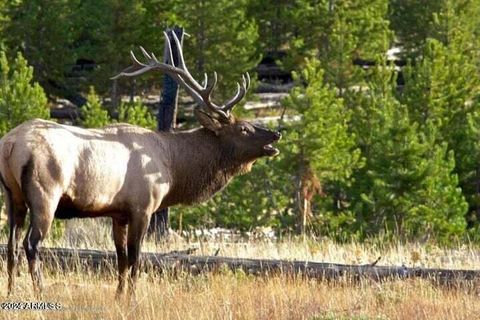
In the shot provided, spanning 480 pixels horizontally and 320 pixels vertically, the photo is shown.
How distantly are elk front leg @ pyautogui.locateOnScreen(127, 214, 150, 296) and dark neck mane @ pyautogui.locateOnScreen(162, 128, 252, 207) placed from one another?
0.61 meters

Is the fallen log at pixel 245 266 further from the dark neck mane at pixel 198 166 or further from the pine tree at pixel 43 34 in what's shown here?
the pine tree at pixel 43 34

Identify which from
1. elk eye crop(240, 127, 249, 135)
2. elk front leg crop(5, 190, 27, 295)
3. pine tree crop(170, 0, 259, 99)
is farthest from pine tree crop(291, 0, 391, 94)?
elk front leg crop(5, 190, 27, 295)

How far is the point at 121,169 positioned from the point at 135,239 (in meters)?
0.61

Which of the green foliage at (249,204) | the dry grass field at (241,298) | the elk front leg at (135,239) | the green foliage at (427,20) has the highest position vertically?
the green foliage at (427,20)

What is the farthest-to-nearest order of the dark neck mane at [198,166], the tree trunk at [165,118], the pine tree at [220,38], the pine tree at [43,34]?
the pine tree at [43,34], the pine tree at [220,38], the tree trunk at [165,118], the dark neck mane at [198,166]

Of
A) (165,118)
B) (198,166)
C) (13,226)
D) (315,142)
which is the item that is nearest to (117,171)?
(13,226)

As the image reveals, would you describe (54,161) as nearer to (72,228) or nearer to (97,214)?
(97,214)

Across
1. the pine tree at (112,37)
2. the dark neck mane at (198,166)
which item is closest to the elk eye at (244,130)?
the dark neck mane at (198,166)

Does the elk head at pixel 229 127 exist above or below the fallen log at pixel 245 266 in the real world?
above

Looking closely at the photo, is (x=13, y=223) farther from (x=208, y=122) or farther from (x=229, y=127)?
(x=229, y=127)

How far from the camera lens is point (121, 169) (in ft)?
29.3

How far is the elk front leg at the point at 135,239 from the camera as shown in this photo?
903 cm

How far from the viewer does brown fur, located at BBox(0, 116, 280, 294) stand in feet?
27.2

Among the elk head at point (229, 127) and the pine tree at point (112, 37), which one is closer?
the elk head at point (229, 127)
